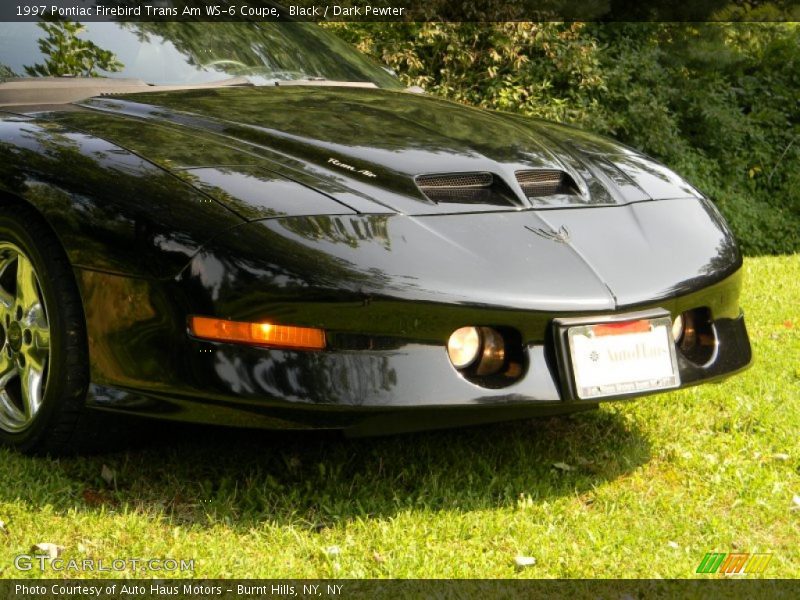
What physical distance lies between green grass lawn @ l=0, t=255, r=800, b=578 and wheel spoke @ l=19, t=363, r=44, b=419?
0.51 feet

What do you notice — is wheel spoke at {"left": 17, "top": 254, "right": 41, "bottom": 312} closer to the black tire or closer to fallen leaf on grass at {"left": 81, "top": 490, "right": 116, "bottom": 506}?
the black tire

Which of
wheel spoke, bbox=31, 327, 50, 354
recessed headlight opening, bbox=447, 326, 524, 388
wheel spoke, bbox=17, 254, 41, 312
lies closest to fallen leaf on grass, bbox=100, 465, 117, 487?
wheel spoke, bbox=31, 327, 50, 354

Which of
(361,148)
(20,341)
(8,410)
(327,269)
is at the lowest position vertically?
(8,410)

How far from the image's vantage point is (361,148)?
3268 mm

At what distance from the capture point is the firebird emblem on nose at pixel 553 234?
304 centimetres

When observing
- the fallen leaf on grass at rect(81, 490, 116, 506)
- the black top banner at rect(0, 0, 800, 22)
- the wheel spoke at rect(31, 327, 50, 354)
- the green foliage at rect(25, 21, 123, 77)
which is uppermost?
the black top banner at rect(0, 0, 800, 22)

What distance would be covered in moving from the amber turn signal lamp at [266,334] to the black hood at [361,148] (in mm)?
281

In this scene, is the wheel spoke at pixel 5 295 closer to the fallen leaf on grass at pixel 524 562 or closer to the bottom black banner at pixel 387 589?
the bottom black banner at pixel 387 589

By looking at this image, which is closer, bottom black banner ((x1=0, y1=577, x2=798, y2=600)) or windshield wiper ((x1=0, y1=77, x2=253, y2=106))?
bottom black banner ((x1=0, y1=577, x2=798, y2=600))

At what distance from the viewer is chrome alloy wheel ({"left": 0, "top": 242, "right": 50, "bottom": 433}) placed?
331 cm

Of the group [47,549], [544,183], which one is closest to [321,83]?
[544,183]

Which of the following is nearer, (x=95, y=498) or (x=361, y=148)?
(x=95, y=498)

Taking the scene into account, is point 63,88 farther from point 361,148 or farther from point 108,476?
point 108,476

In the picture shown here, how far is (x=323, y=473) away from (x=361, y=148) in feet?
3.13
